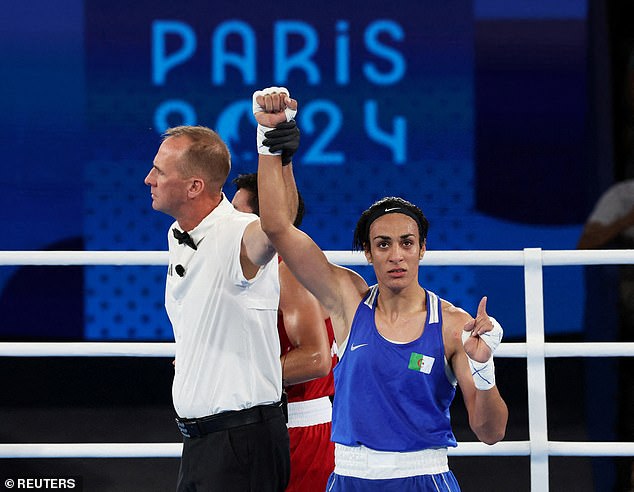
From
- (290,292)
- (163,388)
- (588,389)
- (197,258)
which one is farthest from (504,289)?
(197,258)

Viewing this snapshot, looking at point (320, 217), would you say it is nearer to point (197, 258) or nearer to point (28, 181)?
point (28, 181)

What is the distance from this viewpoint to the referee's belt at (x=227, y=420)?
2.58m

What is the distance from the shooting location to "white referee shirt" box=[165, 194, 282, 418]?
258 centimetres

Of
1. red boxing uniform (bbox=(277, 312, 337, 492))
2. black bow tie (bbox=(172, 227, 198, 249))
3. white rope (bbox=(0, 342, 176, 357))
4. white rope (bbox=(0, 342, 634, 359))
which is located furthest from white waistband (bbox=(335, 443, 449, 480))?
white rope (bbox=(0, 342, 176, 357))

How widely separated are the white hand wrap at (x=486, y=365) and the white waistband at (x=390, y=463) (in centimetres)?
21

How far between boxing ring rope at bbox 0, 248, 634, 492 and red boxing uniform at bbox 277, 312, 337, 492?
0.40 metres

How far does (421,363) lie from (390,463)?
0.25 m

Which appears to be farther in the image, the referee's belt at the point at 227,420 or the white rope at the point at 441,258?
the white rope at the point at 441,258

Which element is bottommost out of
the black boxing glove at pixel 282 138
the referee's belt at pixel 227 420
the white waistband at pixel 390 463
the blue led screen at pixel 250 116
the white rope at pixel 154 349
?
the white waistband at pixel 390 463

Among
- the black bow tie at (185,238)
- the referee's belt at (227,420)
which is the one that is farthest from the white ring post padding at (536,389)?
the black bow tie at (185,238)

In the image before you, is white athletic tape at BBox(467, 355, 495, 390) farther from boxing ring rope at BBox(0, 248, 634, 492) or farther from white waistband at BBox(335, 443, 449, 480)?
boxing ring rope at BBox(0, 248, 634, 492)

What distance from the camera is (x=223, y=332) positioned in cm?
258

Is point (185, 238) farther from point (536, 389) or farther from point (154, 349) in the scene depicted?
point (536, 389)

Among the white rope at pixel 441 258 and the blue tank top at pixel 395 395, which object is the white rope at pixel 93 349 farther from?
the blue tank top at pixel 395 395
